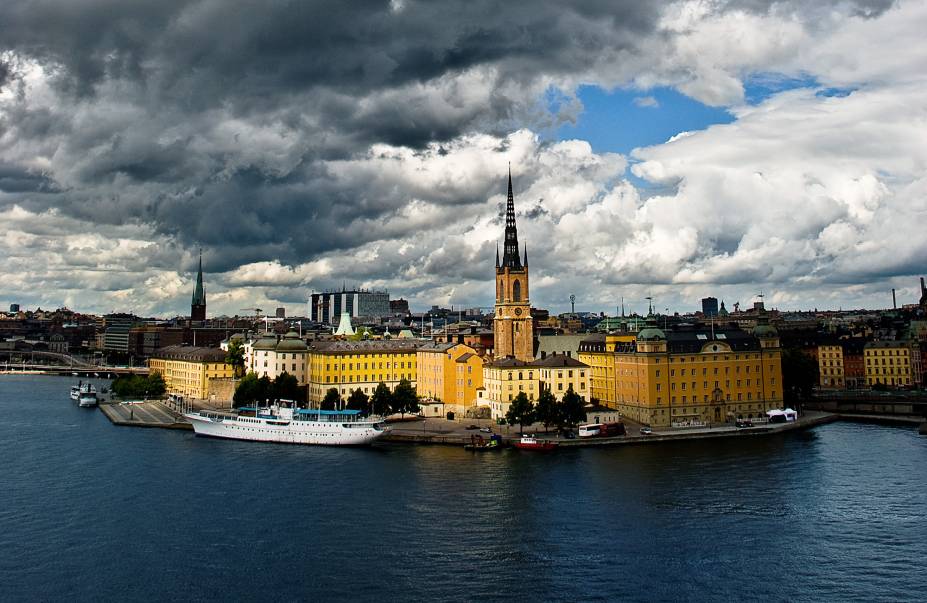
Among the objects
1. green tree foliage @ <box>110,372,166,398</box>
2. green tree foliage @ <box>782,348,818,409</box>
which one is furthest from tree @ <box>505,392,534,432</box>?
green tree foliage @ <box>110,372,166,398</box>

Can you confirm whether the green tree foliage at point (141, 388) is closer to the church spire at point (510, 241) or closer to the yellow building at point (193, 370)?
the yellow building at point (193, 370)

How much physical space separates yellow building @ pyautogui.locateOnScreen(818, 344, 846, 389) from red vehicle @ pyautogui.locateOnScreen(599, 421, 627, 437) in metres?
60.1

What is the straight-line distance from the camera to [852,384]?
361ft

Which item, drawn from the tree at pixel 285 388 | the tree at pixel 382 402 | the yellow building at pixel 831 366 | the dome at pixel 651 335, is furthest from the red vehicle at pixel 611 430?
the yellow building at pixel 831 366

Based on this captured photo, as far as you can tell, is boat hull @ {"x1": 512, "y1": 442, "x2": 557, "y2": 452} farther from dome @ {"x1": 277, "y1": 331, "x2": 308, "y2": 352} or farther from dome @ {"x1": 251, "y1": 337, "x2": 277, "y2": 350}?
dome @ {"x1": 251, "y1": 337, "x2": 277, "y2": 350}

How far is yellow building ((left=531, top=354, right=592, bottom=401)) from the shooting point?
7525 centimetres

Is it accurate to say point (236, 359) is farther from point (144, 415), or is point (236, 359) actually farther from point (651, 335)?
point (651, 335)

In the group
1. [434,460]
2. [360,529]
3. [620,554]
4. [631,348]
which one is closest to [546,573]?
[620,554]

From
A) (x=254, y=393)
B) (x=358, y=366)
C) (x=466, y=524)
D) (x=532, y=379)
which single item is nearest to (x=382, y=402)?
(x=532, y=379)

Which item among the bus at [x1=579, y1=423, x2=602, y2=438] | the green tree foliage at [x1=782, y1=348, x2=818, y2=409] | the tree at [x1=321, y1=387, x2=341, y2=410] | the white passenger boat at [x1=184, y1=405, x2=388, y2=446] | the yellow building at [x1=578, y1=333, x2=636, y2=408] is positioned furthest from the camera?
the green tree foliage at [x1=782, y1=348, x2=818, y2=409]

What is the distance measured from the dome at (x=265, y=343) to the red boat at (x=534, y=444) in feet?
139

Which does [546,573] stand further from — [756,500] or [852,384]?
[852,384]

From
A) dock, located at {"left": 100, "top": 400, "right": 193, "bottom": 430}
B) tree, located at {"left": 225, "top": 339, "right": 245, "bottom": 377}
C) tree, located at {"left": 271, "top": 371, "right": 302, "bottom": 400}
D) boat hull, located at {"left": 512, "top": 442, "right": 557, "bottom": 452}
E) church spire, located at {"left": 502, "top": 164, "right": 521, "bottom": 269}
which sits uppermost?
church spire, located at {"left": 502, "top": 164, "right": 521, "bottom": 269}

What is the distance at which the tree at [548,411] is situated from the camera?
66.7 meters
